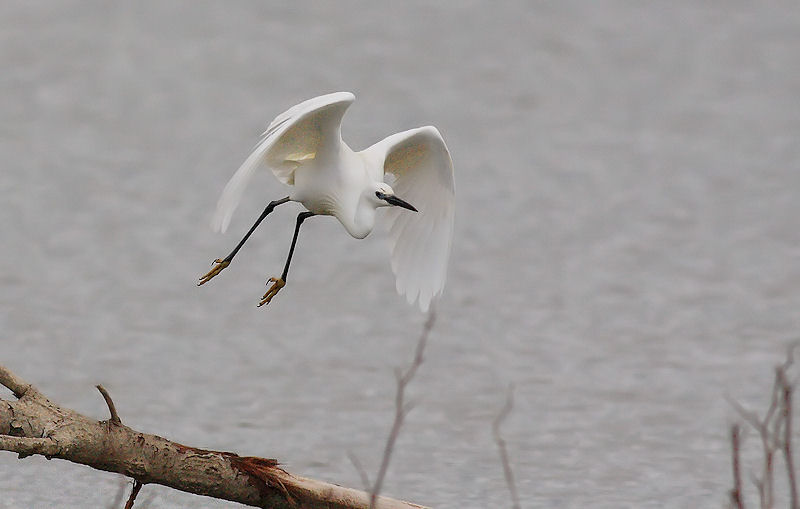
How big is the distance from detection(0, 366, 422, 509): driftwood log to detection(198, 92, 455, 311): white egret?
936mm

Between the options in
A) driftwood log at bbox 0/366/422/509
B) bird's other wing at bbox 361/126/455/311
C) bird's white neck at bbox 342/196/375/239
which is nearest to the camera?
driftwood log at bbox 0/366/422/509

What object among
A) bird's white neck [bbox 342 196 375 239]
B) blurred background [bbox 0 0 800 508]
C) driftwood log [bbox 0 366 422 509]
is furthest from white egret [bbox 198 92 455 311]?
blurred background [bbox 0 0 800 508]

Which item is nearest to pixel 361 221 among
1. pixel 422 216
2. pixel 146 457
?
pixel 422 216

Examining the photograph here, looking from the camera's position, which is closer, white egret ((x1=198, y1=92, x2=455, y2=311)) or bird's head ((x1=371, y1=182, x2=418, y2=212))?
white egret ((x1=198, y1=92, x2=455, y2=311))

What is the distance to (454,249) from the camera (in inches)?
444

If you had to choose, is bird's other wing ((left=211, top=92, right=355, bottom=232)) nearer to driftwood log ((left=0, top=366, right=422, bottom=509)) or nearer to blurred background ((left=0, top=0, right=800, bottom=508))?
driftwood log ((left=0, top=366, right=422, bottom=509))

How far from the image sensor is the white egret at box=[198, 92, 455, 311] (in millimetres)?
5430

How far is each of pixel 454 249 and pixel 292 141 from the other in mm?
5712

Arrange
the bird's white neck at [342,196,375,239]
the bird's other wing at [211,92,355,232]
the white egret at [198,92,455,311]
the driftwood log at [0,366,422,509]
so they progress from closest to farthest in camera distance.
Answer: the driftwood log at [0,366,422,509], the bird's other wing at [211,92,355,232], the white egret at [198,92,455,311], the bird's white neck at [342,196,375,239]

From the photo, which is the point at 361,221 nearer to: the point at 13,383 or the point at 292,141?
the point at 292,141

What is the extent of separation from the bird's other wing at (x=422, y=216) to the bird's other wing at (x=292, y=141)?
447mm

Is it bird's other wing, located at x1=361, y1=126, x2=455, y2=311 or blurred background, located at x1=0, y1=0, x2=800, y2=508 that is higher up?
blurred background, located at x1=0, y1=0, x2=800, y2=508

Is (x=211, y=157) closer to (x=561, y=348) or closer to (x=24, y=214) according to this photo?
(x=24, y=214)

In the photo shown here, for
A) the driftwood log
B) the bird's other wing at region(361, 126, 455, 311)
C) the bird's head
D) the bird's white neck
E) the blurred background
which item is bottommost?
the driftwood log
